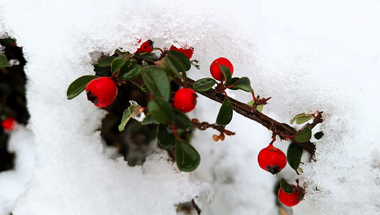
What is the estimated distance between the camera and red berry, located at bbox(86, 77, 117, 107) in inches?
21.8

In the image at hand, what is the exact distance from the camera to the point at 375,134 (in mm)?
649

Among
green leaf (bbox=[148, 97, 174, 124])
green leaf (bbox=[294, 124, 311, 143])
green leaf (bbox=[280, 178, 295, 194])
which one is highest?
green leaf (bbox=[148, 97, 174, 124])

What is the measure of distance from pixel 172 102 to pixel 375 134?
541 millimetres

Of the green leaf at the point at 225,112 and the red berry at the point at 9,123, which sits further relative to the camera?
the red berry at the point at 9,123

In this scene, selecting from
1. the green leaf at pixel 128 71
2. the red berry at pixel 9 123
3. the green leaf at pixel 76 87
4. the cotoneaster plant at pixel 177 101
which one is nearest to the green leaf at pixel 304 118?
the cotoneaster plant at pixel 177 101

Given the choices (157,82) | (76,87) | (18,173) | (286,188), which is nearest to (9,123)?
(18,173)

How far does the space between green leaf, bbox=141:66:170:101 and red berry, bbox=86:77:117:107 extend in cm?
13

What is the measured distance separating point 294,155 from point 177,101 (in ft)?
1.31

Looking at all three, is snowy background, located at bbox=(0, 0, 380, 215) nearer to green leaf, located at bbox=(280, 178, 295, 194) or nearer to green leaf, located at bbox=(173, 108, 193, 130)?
green leaf, located at bbox=(280, 178, 295, 194)

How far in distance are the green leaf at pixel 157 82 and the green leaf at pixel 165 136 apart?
3.8 inches

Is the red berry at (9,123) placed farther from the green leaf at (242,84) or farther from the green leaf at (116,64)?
the green leaf at (242,84)

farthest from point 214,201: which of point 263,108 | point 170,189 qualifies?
point 263,108

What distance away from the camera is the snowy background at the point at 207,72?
677 millimetres

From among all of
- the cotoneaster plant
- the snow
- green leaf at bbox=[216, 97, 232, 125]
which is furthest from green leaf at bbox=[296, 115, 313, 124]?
the snow
